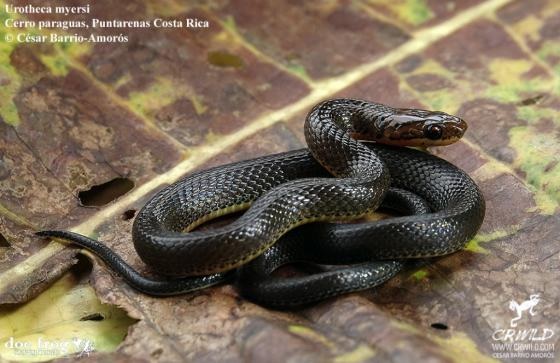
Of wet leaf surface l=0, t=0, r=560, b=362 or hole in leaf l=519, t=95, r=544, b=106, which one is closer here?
wet leaf surface l=0, t=0, r=560, b=362

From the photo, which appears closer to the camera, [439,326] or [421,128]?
[439,326]

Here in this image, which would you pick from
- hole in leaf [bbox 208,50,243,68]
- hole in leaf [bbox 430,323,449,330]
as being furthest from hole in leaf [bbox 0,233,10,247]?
hole in leaf [bbox 430,323,449,330]

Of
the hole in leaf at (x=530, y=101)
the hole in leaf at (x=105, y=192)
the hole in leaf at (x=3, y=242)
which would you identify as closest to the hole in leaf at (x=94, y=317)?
the hole in leaf at (x=3, y=242)

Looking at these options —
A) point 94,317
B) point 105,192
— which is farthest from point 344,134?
point 94,317

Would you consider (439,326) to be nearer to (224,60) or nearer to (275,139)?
(275,139)

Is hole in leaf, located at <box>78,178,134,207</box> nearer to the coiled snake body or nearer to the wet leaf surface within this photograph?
the wet leaf surface
